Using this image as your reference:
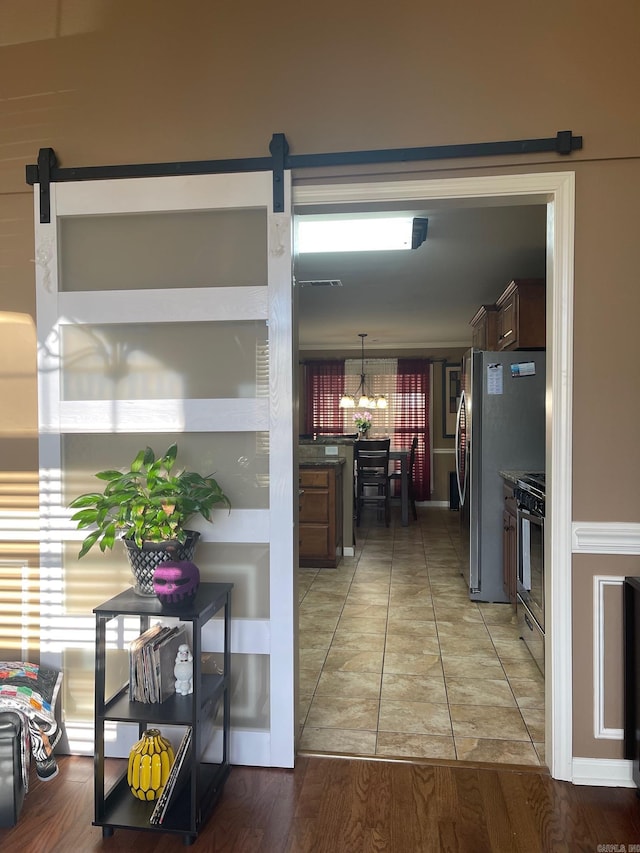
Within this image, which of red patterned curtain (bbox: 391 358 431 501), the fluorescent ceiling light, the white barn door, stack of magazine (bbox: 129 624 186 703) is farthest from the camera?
red patterned curtain (bbox: 391 358 431 501)

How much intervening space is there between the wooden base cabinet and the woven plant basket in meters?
3.02

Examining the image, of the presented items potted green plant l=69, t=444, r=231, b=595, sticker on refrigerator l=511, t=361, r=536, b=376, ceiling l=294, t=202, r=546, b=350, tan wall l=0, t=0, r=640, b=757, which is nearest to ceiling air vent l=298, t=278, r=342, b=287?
ceiling l=294, t=202, r=546, b=350

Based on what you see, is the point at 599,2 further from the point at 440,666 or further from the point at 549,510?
the point at 440,666

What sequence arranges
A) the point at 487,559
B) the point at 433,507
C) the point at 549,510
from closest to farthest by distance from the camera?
1. the point at 549,510
2. the point at 487,559
3. the point at 433,507

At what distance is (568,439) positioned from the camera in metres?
1.98

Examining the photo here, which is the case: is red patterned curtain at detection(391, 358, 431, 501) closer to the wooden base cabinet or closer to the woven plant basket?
the wooden base cabinet

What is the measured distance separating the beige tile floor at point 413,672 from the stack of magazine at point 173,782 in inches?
21.1

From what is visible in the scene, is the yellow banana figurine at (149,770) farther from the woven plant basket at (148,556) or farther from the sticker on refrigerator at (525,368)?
the sticker on refrigerator at (525,368)

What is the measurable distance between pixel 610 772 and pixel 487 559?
2.05 meters

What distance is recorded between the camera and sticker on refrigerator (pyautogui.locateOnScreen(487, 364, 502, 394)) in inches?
154

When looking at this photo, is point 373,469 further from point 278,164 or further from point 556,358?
point 278,164

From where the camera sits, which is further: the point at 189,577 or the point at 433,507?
the point at 433,507

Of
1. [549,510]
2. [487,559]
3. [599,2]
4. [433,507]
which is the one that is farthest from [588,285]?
[433,507]

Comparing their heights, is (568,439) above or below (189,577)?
above
